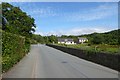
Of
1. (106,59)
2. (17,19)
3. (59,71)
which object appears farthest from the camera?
(17,19)

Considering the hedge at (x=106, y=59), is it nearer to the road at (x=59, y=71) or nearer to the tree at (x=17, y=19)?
the road at (x=59, y=71)

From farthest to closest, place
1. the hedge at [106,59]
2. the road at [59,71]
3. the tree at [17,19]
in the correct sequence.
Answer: the tree at [17,19] → the hedge at [106,59] → the road at [59,71]

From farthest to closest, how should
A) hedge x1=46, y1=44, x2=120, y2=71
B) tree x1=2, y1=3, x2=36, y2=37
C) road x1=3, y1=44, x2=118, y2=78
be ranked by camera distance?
tree x1=2, y1=3, x2=36, y2=37, hedge x1=46, y1=44, x2=120, y2=71, road x1=3, y1=44, x2=118, y2=78

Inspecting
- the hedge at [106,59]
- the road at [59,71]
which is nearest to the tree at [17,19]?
the hedge at [106,59]

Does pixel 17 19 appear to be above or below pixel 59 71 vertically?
above

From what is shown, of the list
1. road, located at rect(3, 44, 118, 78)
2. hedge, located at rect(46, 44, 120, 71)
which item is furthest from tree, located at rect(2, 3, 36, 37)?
road, located at rect(3, 44, 118, 78)

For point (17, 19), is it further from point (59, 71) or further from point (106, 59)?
point (59, 71)

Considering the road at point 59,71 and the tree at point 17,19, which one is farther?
the tree at point 17,19

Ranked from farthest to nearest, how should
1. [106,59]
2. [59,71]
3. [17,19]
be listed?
1. [17,19]
2. [106,59]
3. [59,71]

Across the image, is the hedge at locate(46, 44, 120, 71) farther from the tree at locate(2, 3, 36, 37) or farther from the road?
the tree at locate(2, 3, 36, 37)

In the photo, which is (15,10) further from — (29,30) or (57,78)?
(57,78)

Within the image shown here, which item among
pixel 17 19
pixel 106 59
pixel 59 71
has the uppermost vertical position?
pixel 17 19

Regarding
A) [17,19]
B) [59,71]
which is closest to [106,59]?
[59,71]

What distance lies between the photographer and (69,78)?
13188 mm
